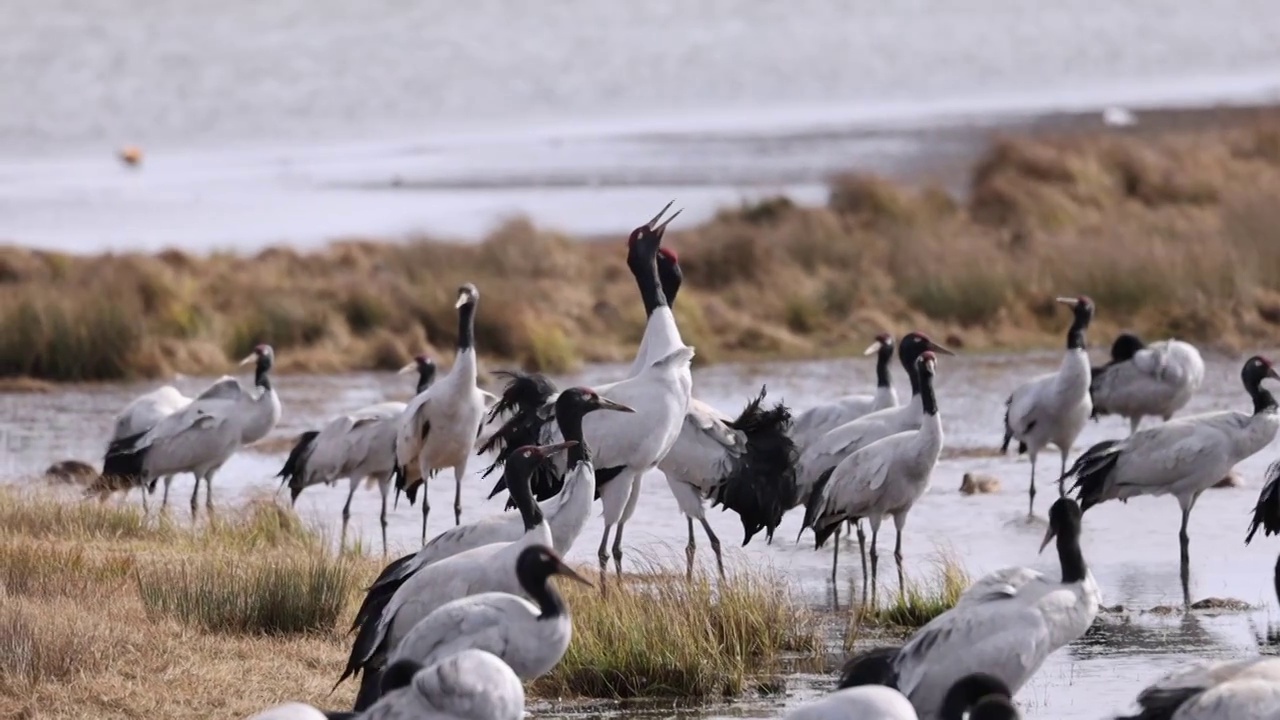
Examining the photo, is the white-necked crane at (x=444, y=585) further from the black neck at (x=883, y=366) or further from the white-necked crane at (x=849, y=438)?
the black neck at (x=883, y=366)

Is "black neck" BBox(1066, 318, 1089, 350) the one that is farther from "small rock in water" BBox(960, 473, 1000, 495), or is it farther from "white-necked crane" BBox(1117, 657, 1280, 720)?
"white-necked crane" BBox(1117, 657, 1280, 720)

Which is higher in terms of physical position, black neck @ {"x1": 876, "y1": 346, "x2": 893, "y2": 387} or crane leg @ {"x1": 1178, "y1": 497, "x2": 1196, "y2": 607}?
black neck @ {"x1": 876, "y1": 346, "x2": 893, "y2": 387}

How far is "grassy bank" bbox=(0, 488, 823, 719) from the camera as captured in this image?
8.98 metres

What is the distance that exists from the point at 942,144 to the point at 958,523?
94.8ft

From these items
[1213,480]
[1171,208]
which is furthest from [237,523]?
[1171,208]

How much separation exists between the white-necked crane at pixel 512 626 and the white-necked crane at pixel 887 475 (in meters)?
3.53

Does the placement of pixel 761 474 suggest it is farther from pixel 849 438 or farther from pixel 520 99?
pixel 520 99

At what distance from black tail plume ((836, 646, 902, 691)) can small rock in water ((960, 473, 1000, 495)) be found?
684cm

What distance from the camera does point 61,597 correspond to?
1005 cm

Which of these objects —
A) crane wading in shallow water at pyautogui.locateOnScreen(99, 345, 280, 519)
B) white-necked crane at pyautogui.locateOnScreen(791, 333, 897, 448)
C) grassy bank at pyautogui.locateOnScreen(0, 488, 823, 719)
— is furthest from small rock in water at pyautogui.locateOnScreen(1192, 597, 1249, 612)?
crane wading in shallow water at pyautogui.locateOnScreen(99, 345, 280, 519)

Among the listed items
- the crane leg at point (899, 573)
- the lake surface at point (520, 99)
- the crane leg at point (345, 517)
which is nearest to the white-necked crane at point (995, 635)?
the crane leg at point (899, 573)

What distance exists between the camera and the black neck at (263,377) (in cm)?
1498

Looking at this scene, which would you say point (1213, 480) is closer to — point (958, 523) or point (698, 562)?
point (958, 523)

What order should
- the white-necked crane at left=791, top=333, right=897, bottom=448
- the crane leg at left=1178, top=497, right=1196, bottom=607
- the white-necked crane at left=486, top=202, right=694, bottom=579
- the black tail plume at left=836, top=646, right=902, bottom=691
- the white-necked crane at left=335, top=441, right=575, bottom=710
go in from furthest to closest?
the white-necked crane at left=791, top=333, right=897, bottom=448 < the crane leg at left=1178, top=497, right=1196, bottom=607 < the white-necked crane at left=486, top=202, right=694, bottom=579 < the white-necked crane at left=335, top=441, right=575, bottom=710 < the black tail plume at left=836, top=646, right=902, bottom=691
